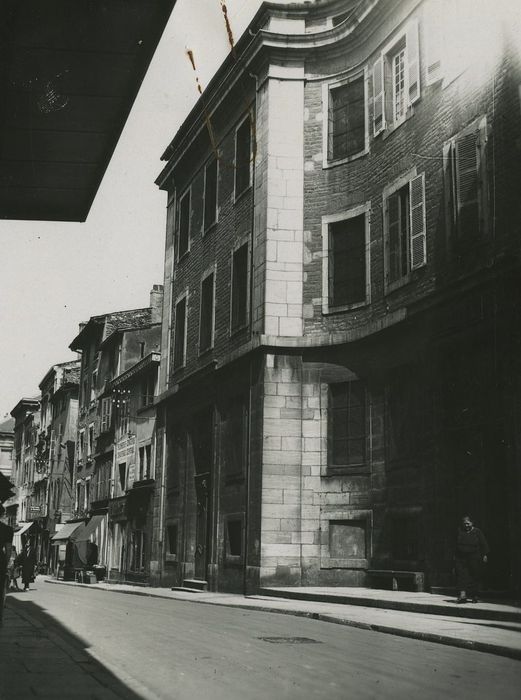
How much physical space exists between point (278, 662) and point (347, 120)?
16.8 m

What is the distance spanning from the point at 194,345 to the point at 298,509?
8.81 m

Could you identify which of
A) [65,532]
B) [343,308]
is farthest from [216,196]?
[65,532]

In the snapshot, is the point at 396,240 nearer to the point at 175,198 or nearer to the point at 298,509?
the point at 298,509

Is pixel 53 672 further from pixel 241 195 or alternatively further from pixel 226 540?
pixel 241 195

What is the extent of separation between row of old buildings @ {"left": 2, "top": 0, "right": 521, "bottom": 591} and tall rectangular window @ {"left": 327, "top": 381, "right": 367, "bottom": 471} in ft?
0.18

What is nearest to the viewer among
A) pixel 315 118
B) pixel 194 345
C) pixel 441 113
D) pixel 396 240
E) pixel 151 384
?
pixel 441 113

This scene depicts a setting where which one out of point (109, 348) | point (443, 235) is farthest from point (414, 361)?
point (109, 348)

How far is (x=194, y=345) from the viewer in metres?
28.5

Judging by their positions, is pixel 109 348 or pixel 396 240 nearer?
pixel 396 240

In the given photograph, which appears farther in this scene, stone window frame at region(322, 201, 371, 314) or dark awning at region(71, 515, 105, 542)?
dark awning at region(71, 515, 105, 542)

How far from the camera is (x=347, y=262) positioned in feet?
71.5

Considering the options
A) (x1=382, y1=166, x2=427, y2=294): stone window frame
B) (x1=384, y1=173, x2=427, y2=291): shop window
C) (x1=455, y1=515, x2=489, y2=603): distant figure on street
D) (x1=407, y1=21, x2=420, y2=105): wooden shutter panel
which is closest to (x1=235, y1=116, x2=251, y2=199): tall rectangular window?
(x1=382, y1=166, x2=427, y2=294): stone window frame

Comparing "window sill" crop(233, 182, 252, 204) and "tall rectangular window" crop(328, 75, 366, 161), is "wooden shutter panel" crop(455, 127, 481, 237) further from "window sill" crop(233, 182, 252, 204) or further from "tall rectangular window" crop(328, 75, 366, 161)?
"window sill" crop(233, 182, 252, 204)

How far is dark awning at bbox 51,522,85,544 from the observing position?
48500 mm
